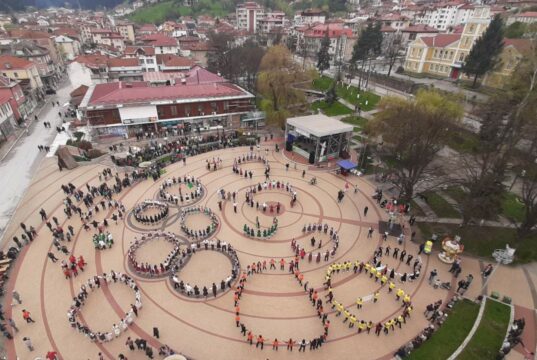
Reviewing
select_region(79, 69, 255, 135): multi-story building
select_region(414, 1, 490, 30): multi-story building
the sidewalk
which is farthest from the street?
select_region(414, 1, 490, 30): multi-story building

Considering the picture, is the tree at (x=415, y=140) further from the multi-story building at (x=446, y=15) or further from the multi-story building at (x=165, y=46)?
the multi-story building at (x=446, y=15)

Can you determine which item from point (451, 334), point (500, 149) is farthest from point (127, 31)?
point (451, 334)

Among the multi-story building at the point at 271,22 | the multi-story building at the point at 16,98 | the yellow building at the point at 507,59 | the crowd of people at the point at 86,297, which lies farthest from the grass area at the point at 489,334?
the multi-story building at the point at 271,22

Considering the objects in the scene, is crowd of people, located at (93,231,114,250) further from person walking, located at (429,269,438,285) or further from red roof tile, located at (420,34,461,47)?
red roof tile, located at (420,34,461,47)

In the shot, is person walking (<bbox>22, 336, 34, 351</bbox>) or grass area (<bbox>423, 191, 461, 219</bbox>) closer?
person walking (<bbox>22, 336, 34, 351</bbox>)

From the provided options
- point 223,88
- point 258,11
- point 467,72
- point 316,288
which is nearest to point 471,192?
point 316,288

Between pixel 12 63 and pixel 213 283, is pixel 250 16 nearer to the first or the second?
pixel 12 63

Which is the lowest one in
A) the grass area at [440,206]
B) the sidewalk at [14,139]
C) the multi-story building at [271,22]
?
the sidewalk at [14,139]
